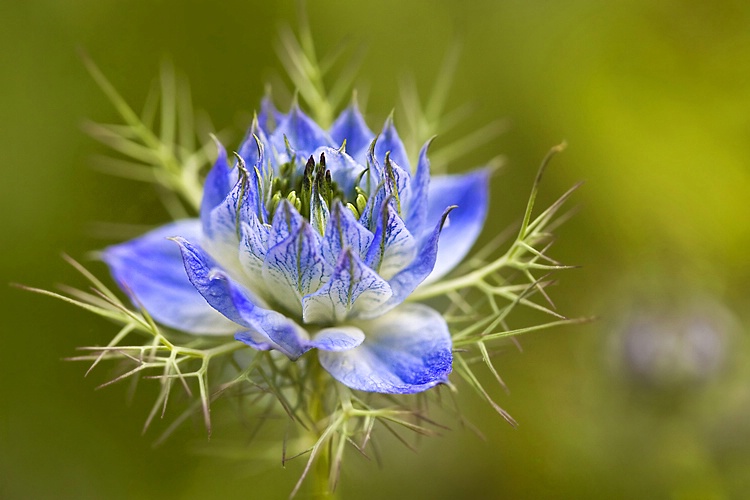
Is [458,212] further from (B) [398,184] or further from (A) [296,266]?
(A) [296,266]

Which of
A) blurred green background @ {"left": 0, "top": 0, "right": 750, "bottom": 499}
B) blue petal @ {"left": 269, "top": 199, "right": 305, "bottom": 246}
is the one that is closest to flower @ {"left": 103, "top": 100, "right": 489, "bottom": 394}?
blue petal @ {"left": 269, "top": 199, "right": 305, "bottom": 246}

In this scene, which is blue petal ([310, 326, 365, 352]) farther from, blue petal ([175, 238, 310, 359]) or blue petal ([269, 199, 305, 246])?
blue petal ([269, 199, 305, 246])

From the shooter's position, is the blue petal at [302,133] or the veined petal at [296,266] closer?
the veined petal at [296,266]

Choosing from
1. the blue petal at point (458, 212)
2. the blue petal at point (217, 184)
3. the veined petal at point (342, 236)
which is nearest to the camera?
the veined petal at point (342, 236)

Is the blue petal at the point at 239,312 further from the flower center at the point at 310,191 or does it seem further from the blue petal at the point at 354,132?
the blue petal at the point at 354,132

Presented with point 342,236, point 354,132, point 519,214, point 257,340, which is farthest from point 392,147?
point 519,214

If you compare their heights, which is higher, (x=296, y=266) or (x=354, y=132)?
(x=354, y=132)

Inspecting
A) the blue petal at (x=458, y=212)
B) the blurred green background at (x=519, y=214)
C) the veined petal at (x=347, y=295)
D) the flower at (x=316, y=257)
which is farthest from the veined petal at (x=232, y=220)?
the blurred green background at (x=519, y=214)
